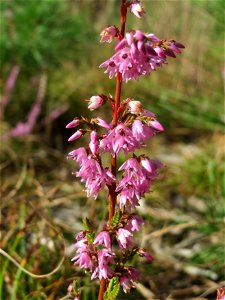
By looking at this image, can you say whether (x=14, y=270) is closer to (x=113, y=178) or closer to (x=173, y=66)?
(x=113, y=178)

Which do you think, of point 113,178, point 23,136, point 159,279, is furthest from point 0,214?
point 113,178

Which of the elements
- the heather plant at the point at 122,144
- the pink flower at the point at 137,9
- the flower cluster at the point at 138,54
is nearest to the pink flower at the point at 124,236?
the heather plant at the point at 122,144

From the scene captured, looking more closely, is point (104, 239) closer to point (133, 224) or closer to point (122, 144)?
point (133, 224)

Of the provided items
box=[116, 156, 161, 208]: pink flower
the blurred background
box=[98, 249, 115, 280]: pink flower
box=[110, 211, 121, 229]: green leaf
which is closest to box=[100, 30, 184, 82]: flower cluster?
box=[116, 156, 161, 208]: pink flower

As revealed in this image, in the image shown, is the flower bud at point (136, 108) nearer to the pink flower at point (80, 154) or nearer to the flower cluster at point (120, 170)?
the flower cluster at point (120, 170)

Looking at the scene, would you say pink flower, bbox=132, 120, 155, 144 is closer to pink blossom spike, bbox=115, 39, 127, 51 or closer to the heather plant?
the heather plant

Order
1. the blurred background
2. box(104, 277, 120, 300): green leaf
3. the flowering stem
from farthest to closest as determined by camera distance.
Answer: the blurred background
box(104, 277, 120, 300): green leaf
the flowering stem

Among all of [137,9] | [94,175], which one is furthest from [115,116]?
[137,9]

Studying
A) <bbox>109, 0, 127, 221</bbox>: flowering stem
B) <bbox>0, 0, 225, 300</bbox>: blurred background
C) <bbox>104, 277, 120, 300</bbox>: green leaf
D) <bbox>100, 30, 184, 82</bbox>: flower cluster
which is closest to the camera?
<bbox>100, 30, 184, 82</bbox>: flower cluster
